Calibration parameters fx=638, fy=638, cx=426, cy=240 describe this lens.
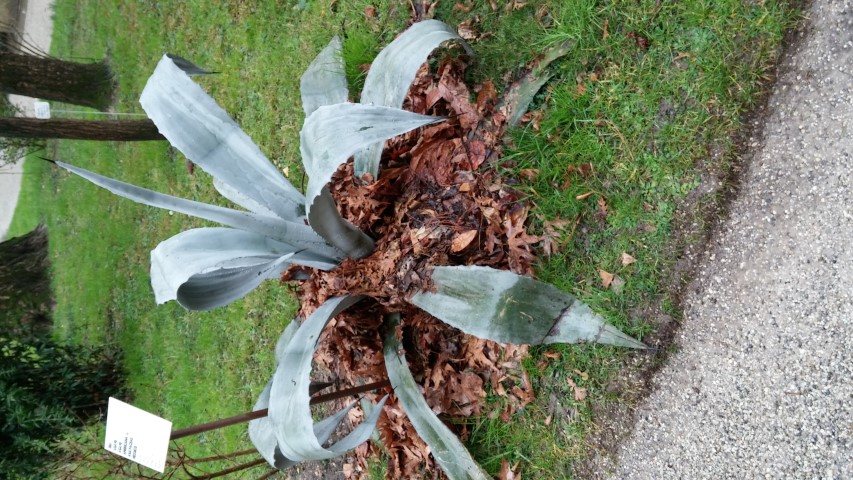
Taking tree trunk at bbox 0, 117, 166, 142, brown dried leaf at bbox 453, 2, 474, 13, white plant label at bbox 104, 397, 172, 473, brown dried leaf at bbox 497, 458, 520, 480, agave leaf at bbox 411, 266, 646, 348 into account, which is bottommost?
brown dried leaf at bbox 497, 458, 520, 480

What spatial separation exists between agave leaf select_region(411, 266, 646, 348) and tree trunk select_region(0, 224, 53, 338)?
479cm

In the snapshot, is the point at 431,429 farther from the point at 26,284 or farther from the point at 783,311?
the point at 26,284

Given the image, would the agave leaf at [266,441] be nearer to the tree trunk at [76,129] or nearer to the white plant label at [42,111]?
the tree trunk at [76,129]

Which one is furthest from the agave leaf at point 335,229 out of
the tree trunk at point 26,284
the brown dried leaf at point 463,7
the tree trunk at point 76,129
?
the tree trunk at point 26,284

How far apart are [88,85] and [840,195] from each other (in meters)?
6.09

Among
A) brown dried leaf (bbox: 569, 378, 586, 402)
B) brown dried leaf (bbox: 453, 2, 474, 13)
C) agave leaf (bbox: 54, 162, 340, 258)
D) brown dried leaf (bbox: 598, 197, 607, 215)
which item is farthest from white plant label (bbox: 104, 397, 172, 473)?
brown dried leaf (bbox: 453, 2, 474, 13)

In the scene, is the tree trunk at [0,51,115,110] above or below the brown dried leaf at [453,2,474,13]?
above

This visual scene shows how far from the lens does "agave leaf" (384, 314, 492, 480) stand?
8.39 feet

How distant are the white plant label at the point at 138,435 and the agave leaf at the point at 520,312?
1189 millimetres

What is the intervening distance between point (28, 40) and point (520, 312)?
6951 mm

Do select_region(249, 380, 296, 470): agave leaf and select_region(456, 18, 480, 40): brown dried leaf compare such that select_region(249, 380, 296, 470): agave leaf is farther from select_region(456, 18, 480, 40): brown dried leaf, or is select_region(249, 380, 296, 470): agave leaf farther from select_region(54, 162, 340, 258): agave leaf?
select_region(456, 18, 480, 40): brown dried leaf

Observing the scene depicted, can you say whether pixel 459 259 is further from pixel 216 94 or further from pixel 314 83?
pixel 216 94

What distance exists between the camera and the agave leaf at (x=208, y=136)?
2.39 meters

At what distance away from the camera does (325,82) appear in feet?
10.3
